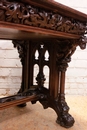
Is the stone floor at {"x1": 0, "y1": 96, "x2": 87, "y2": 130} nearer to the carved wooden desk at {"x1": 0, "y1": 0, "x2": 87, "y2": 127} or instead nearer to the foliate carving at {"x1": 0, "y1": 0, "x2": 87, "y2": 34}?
the carved wooden desk at {"x1": 0, "y1": 0, "x2": 87, "y2": 127}

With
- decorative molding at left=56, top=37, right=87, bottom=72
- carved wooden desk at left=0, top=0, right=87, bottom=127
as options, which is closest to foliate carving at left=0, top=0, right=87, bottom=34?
carved wooden desk at left=0, top=0, right=87, bottom=127

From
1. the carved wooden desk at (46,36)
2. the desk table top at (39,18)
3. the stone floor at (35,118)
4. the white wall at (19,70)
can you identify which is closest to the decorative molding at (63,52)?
the carved wooden desk at (46,36)

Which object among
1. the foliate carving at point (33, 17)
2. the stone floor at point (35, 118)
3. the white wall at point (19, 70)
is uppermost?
the foliate carving at point (33, 17)

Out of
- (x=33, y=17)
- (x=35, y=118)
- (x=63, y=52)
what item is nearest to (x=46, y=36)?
(x=63, y=52)

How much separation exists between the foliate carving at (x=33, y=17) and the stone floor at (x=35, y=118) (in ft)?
2.10

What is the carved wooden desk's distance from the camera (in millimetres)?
551

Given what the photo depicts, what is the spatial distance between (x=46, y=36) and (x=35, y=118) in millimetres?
616

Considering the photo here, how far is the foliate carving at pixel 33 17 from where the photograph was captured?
1.68 feet

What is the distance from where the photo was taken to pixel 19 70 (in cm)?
168

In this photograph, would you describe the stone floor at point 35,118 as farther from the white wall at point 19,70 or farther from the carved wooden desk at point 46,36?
the white wall at point 19,70

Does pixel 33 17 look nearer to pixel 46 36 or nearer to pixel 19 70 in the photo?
pixel 46 36

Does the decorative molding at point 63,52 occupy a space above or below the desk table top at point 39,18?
below

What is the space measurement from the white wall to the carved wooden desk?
0.38 m

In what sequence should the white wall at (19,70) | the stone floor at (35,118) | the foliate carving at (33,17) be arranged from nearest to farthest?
1. the foliate carving at (33,17)
2. the stone floor at (35,118)
3. the white wall at (19,70)
